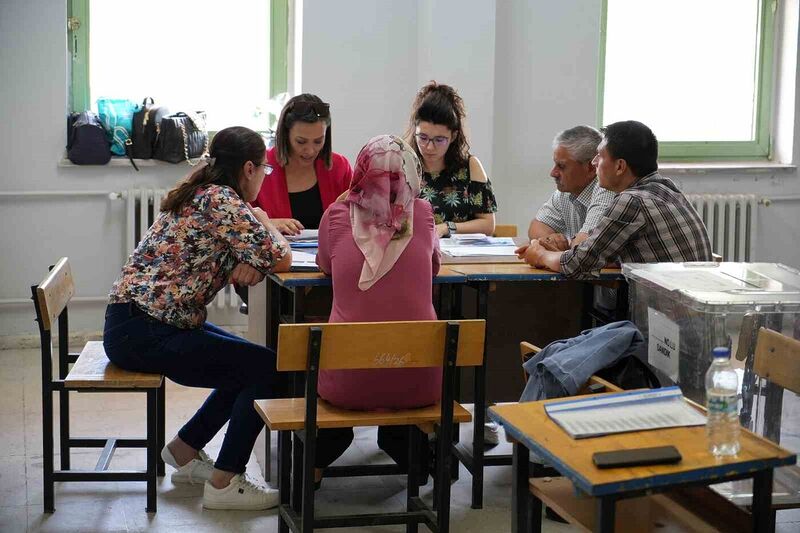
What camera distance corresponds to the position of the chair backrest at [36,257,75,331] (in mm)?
3223

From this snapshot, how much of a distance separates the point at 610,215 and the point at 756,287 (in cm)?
59

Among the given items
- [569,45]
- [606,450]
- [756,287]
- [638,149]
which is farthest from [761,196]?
[606,450]

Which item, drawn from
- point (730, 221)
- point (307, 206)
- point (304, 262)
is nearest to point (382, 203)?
point (304, 262)

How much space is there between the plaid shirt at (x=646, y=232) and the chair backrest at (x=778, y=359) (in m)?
0.85

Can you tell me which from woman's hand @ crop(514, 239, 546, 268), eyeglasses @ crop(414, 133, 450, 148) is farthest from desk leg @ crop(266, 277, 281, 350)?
eyeglasses @ crop(414, 133, 450, 148)

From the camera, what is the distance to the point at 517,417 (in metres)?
2.27

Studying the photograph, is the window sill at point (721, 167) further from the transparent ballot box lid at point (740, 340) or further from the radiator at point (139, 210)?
the transparent ballot box lid at point (740, 340)

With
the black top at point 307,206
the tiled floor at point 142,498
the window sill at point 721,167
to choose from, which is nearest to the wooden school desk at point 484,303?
the tiled floor at point 142,498

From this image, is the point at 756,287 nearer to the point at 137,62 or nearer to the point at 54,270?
the point at 54,270

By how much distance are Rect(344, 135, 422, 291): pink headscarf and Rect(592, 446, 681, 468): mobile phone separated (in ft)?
3.68

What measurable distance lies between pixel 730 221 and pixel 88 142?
341 centimetres

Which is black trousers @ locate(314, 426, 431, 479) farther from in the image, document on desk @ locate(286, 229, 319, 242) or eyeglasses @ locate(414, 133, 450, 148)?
eyeglasses @ locate(414, 133, 450, 148)

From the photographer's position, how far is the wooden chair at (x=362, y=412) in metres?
2.74

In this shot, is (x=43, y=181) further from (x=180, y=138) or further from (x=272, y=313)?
(x=272, y=313)
